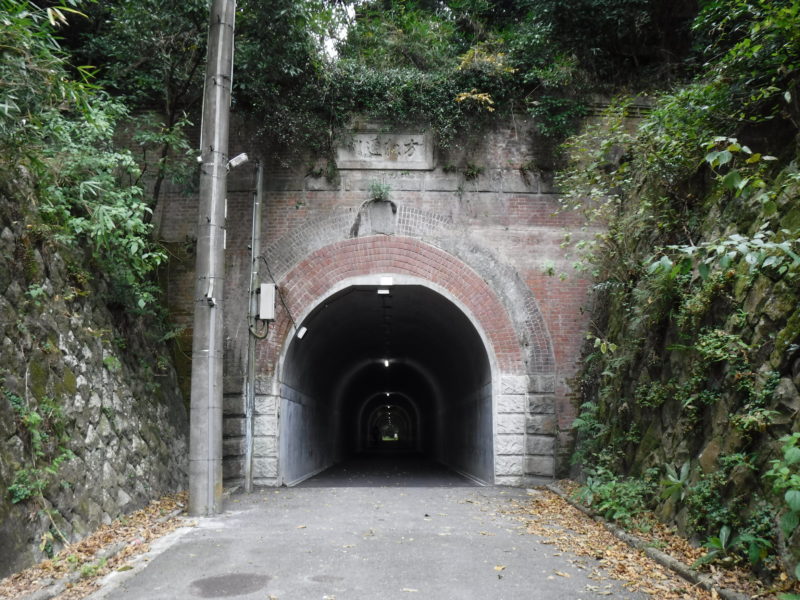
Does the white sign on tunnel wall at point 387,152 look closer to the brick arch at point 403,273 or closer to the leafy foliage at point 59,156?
the brick arch at point 403,273

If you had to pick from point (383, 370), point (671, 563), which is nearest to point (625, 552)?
point (671, 563)

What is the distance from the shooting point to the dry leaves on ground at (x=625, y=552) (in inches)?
185

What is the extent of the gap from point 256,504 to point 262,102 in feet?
21.9

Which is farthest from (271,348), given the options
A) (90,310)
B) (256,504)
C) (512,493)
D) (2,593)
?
(2,593)

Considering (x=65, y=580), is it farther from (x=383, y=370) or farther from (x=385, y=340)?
(x=383, y=370)

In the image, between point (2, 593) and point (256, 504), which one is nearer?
point (2, 593)

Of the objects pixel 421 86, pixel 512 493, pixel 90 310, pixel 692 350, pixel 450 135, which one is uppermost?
pixel 421 86

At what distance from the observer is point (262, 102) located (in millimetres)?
11383

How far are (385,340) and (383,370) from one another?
22.9ft

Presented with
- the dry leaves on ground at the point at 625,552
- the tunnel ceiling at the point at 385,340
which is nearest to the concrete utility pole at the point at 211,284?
the tunnel ceiling at the point at 385,340

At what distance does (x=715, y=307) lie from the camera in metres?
6.43

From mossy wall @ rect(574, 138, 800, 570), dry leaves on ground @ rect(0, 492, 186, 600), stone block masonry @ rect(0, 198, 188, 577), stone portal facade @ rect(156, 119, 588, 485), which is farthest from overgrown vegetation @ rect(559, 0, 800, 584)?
stone block masonry @ rect(0, 198, 188, 577)

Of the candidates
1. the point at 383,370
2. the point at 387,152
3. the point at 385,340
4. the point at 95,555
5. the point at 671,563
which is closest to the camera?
the point at 671,563

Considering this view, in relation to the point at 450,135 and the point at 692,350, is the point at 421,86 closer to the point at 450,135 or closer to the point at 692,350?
the point at 450,135
